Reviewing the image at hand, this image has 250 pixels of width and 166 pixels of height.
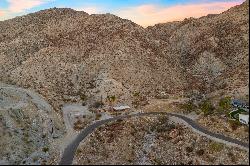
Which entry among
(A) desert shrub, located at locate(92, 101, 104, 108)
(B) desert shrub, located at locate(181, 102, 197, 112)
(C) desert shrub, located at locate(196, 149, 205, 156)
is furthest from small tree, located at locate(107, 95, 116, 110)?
(C) desert shrub, located at locate(196, 149, 205, 156)

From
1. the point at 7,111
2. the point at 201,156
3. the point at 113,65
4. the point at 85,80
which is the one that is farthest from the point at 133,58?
the point at 201,156

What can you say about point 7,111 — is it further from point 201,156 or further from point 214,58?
point 214,58

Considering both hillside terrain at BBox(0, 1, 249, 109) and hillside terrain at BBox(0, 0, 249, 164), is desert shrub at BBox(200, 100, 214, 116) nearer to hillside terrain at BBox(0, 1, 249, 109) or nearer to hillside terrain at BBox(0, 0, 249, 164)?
hillside terrain at BBox(0, 0, 249, 164)

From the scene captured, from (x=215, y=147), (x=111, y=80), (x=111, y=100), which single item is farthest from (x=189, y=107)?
(x=111, y=80)

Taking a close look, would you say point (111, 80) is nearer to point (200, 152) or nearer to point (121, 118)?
point (121, 118)

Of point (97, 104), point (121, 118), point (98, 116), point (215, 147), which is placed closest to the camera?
point (215, 147)
